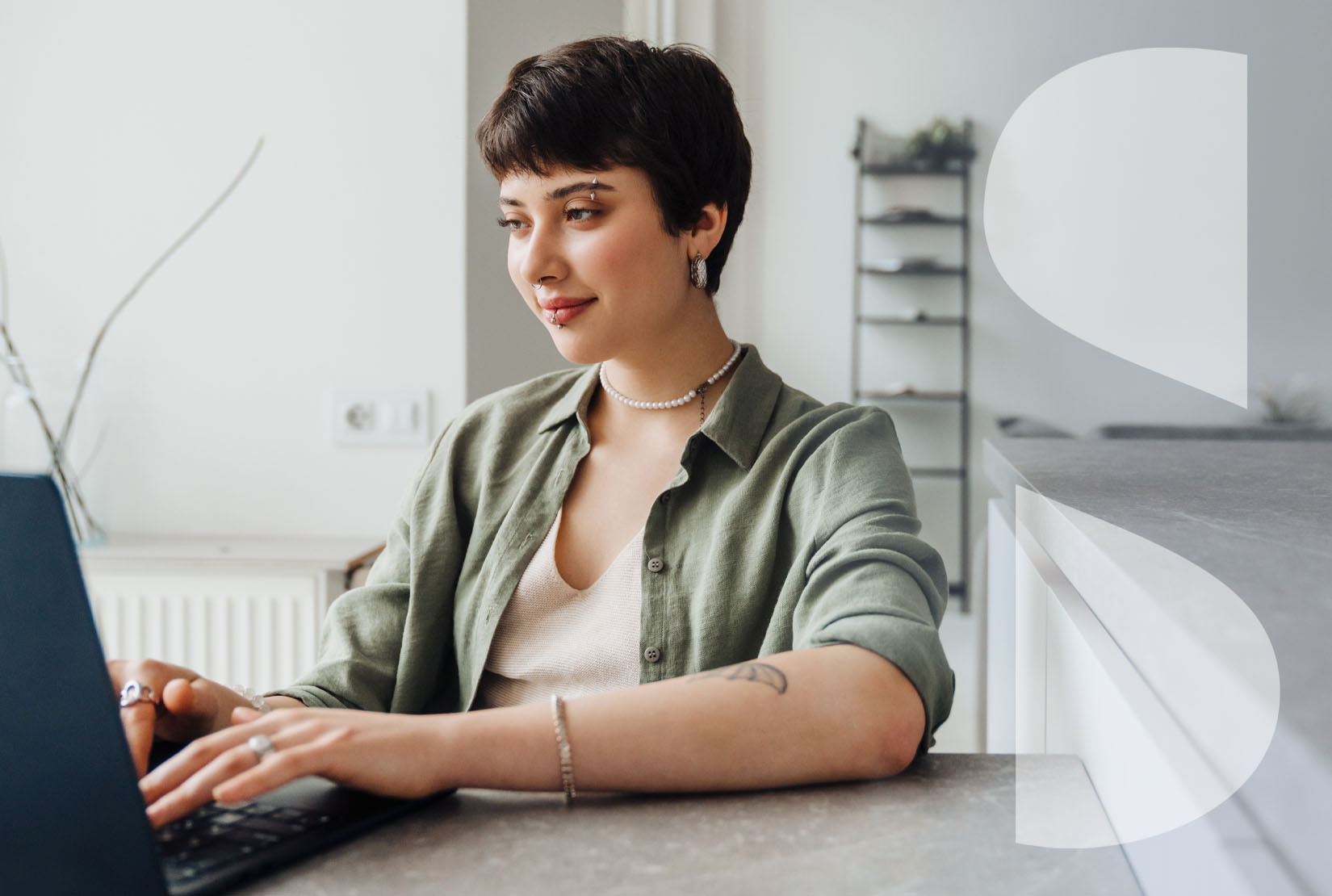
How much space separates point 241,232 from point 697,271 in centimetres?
130

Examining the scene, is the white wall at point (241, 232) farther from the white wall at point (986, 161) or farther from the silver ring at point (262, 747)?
the silver ring at point (262, 747)

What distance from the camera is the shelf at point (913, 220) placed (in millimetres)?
3191

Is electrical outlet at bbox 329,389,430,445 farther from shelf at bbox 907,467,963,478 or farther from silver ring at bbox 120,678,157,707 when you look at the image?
shelf at bbox 907,467,963,478

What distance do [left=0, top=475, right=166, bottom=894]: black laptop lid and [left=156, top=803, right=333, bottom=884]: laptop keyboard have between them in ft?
0.12

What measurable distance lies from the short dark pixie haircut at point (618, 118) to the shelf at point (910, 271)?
2268mm

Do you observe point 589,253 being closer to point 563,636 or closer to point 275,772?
point 563,636

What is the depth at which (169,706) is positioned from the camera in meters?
0.68

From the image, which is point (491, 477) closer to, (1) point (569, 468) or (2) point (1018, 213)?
(1) point (569, 468)

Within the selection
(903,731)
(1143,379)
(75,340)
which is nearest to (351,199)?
(75,340)

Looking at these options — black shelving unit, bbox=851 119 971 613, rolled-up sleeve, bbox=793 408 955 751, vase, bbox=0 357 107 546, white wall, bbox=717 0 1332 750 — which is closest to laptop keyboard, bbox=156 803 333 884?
rolled-up sleeve, bbox=793 408 955 751

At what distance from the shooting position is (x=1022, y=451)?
1.26 m

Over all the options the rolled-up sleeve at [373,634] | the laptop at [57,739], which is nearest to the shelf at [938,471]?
the rolled-up sleeve at [373,634]

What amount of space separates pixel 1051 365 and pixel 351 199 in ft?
7.17

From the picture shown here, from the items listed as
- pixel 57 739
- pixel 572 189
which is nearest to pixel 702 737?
pixel 57 739
